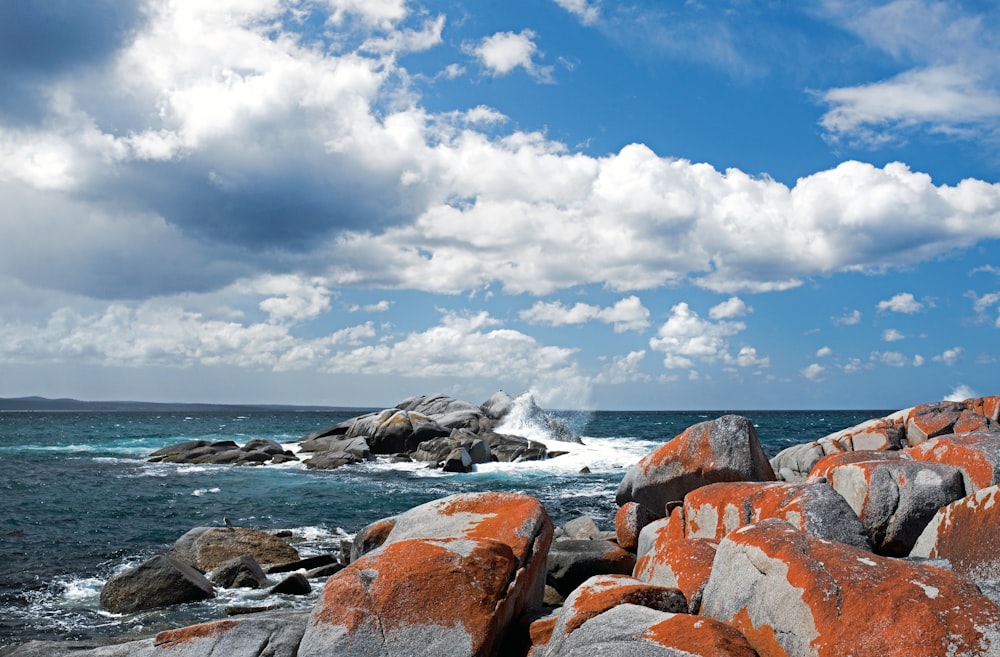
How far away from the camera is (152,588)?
46.9ft

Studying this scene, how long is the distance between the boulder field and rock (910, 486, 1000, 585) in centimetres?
2

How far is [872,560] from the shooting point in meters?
7.15

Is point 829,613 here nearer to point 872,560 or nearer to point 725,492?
point 872,560

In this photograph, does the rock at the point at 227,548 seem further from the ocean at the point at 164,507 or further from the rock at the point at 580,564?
the rock at the point at 580,564

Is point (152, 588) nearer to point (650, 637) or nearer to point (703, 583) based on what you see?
point (703, 583)

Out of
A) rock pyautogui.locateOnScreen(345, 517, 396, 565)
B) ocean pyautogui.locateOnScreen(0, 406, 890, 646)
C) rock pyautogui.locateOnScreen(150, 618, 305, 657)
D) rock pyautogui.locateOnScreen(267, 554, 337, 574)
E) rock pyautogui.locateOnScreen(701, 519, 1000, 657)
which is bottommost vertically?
ocean pyautogui.locateOnScreen(0, 406, 890, 646)

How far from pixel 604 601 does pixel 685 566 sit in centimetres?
176

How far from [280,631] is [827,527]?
22.0 ft

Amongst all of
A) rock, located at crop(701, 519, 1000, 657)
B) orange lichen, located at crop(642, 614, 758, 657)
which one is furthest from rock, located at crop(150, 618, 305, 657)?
rock, located at crop(701, 519, 1000, 657)

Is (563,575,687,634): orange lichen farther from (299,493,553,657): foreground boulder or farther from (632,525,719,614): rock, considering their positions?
(299,493,553,657): foreground boulder

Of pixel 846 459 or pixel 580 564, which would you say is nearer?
pixel 846 459

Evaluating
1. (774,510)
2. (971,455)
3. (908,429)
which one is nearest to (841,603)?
(774,510)

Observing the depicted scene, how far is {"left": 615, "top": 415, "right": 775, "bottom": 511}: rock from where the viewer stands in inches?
596

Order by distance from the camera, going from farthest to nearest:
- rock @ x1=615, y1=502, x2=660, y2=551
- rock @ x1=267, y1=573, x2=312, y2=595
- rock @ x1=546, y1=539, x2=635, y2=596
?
1. rock @ x1=267, y1=573, x2=312, y2=595
2. rock @ x1=615, y1=502, x2=660, y2=551
3. rock @ x1=546, y1=539, x2=635, y2=596
